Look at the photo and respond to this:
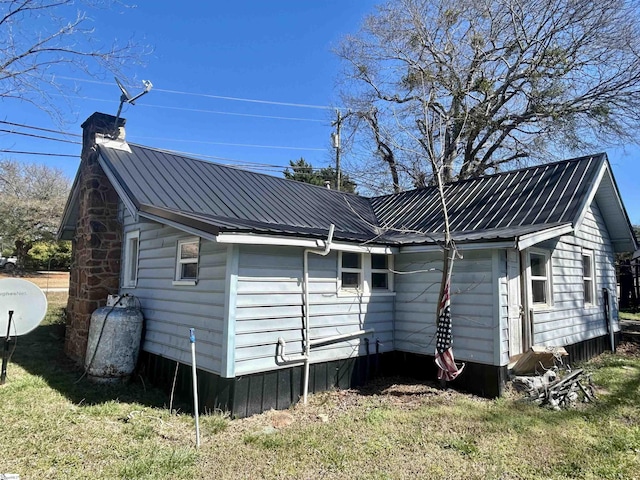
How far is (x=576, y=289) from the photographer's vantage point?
367 inches

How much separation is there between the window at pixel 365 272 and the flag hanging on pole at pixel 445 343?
1.53 metres

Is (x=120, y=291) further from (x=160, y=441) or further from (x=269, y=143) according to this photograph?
(x=269, y=143)

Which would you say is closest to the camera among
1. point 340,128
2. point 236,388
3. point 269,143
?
point 236,388

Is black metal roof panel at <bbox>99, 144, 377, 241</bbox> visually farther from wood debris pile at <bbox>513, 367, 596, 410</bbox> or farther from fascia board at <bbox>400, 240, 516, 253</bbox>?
wood debris pile at <bbox>513, 367, 596, 410</bbox>

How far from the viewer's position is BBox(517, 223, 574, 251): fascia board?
6285mm

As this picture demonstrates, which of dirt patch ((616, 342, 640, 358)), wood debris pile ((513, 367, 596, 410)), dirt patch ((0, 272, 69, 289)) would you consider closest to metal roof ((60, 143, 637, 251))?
wood debris pile ((513, 367, 596, 410))

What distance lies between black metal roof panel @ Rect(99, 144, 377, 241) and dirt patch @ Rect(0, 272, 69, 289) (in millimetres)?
17154

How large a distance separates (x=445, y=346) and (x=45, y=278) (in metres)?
26.9

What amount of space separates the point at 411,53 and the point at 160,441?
19569 millimetres

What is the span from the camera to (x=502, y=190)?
368 inches

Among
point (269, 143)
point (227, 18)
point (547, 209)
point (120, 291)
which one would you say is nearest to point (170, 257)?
point (120, 291)

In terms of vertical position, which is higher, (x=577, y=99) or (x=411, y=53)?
(x=411, y=53)

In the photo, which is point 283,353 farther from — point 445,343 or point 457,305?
point 457,305

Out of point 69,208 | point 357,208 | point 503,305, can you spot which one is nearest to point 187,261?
point 503,305
